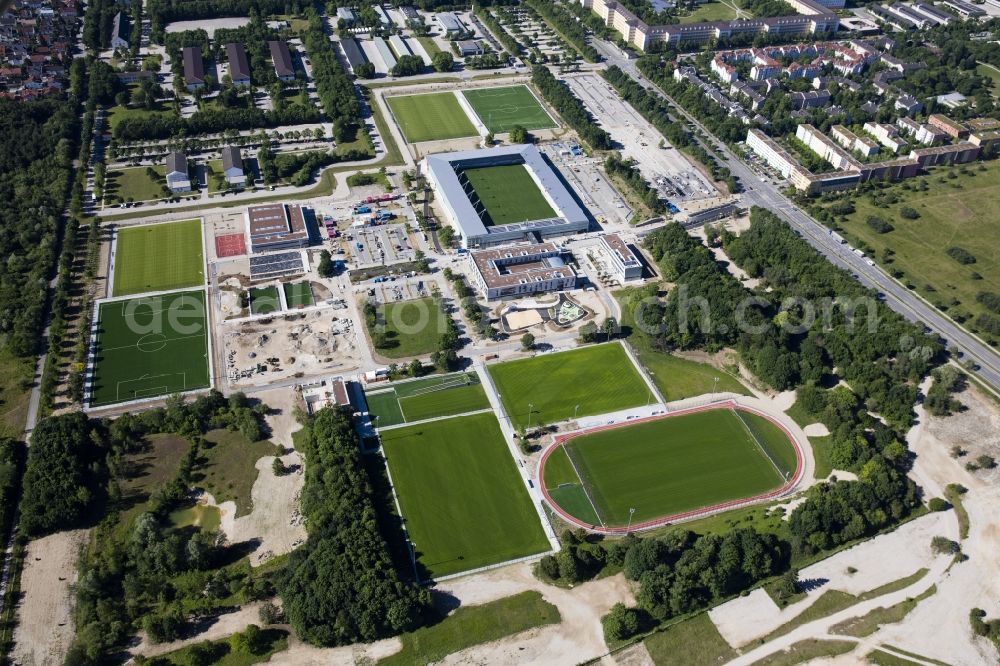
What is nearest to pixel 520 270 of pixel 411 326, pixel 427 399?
pixel 411 326

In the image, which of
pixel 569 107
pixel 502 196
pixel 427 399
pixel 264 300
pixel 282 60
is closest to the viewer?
pixel 427 399

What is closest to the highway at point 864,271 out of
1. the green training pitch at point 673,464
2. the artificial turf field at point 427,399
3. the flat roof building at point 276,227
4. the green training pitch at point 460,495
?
the green training pitch at point 673,464

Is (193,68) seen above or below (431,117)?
above

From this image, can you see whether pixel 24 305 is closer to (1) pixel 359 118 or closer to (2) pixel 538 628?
(1) pixel 359 118

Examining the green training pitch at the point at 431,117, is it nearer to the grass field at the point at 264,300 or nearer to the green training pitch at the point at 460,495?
the grass field at the point at 264,300

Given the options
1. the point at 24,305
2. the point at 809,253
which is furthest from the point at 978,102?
the point at 24,305

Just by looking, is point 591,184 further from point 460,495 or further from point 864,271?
point 460,495
